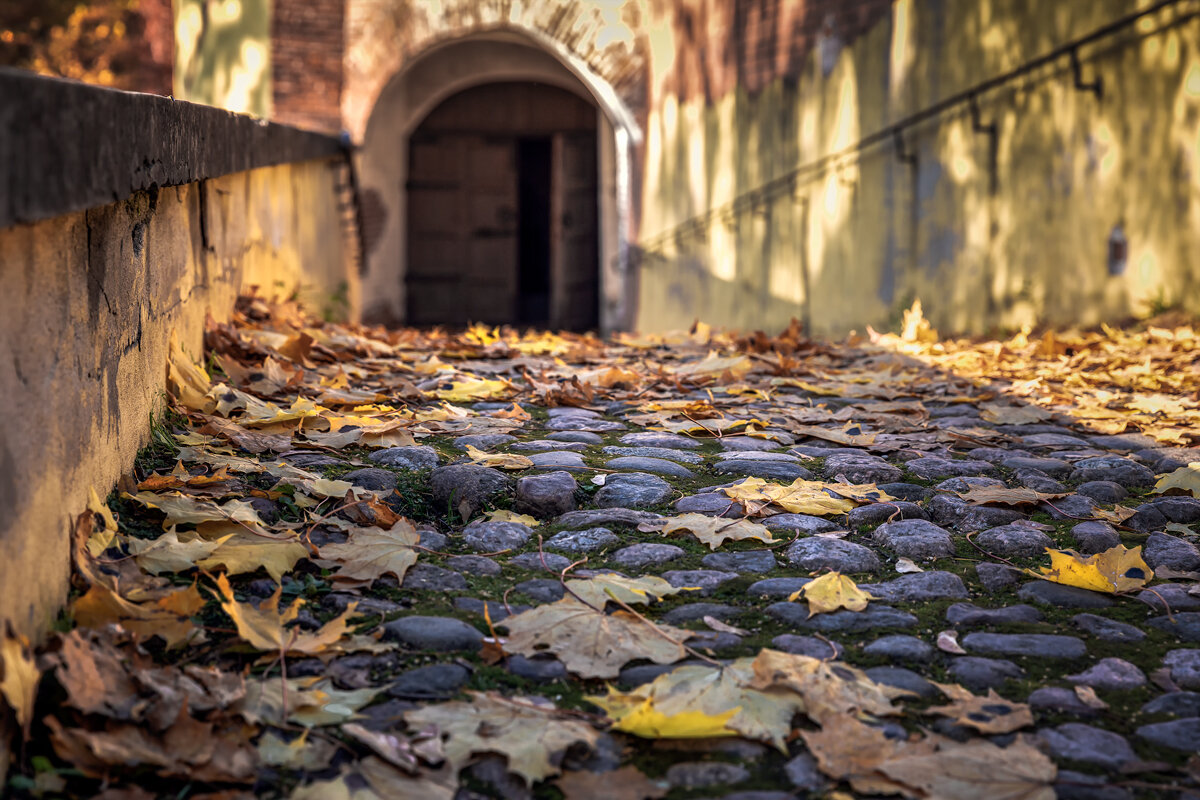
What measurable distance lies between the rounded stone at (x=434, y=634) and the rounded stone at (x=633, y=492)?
668mm

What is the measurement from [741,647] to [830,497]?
0.76 m

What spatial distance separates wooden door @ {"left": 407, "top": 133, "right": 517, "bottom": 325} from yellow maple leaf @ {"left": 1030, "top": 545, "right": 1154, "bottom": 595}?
10987 mm

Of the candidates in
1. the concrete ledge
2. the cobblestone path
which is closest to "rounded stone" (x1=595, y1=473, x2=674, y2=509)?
the cobblestone path

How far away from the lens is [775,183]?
24.5 feet

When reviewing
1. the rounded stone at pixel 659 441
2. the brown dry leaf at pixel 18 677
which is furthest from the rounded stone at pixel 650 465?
the brown dry leaf at pixel 18 677

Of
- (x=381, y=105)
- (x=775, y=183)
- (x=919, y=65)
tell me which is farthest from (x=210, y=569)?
(x=381, y=105)

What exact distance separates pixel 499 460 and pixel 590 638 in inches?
33.3

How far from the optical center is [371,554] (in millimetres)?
1856

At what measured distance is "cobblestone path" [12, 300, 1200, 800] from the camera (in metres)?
1.29

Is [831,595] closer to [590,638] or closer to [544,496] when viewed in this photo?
[590,638]

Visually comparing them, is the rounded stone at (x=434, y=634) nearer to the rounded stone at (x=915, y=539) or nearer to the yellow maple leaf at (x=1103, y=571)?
the rounded stone at (x=915, y=539)

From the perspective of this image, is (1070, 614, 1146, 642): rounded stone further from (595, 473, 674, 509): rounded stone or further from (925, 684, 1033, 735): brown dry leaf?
(595, 473, 674, 509): rounded stone

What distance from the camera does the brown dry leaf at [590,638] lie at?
157 cm

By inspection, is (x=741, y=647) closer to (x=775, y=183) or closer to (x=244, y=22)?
(x=775, y=183)
